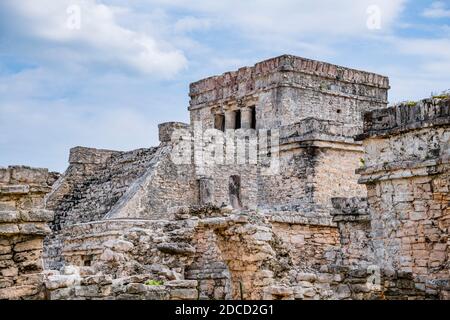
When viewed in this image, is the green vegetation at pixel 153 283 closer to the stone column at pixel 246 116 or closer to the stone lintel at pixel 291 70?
the stone lintel at pixel 291 70

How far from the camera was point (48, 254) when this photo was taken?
17.3m

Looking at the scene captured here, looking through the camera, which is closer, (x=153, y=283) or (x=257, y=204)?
(x=153, y=283)

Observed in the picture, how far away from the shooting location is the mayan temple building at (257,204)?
920 centimetres

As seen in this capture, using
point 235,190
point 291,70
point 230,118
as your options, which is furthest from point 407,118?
point 230,118

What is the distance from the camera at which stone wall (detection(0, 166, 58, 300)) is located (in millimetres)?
8883

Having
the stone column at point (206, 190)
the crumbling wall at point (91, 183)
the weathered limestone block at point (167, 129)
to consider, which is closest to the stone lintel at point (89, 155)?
the crumbling wall at point (91, 183)

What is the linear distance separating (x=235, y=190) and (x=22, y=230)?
491 inches

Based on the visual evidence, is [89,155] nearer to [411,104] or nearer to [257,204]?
[257,204]

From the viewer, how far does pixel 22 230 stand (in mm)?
8977

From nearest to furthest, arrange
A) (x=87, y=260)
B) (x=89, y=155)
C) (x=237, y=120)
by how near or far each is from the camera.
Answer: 1. (x=87, y=260)
2. (x=89, y=155)
3. (x=237, y=120)

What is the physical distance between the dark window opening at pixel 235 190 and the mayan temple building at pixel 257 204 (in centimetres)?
3

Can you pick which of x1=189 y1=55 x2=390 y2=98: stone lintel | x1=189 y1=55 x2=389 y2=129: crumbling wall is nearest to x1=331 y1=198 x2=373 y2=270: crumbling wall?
x1=189 y1=55 x2=389 y2=129: crumbling wall

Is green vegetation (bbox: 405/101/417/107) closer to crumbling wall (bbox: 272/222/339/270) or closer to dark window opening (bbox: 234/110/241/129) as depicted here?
crumbling wall (bbox: 272/222/339/270)

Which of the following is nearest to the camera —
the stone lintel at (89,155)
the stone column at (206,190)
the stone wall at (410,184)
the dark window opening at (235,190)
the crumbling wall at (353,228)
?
the stone wall at (410,184)
